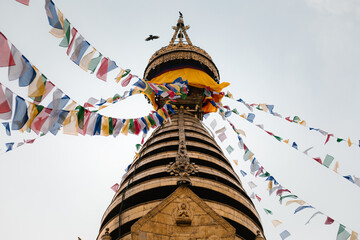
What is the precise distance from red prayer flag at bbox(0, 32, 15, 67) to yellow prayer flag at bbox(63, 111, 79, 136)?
300 cm

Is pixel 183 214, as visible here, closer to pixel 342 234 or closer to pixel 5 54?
pixel 5 54

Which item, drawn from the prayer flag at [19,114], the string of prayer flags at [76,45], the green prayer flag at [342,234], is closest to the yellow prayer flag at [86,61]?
the string of prayer flags at [76,45]

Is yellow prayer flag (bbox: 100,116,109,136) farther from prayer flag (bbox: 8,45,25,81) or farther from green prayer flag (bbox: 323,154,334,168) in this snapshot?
green prayer flag (bbox: 323,154,334,168)

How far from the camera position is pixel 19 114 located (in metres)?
10.1

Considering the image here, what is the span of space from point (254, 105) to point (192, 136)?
4596 mm

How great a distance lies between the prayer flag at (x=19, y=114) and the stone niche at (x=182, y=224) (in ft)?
14.0

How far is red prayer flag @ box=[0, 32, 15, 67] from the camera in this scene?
8.79m

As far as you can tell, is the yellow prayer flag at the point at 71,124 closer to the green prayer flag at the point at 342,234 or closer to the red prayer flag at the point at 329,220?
the green prayer flag at the point at 342,234

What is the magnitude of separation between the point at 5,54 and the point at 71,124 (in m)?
3.54

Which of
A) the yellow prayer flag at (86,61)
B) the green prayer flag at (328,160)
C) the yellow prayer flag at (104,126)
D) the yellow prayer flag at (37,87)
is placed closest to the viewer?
the yellow prayer flag at (37,87)

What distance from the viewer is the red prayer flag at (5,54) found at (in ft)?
28.8

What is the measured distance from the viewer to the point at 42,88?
10.5 m

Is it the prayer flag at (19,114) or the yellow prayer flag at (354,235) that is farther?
the yellow prayer flag at (354,235)

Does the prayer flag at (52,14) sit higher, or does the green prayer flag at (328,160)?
the prayer flag at (52,14)
